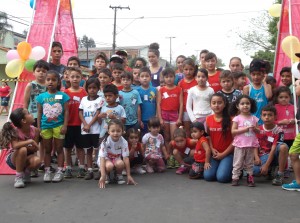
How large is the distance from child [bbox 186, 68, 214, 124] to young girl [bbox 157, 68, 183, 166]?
291 millimetres

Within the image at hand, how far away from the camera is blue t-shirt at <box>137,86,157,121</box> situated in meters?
6.38

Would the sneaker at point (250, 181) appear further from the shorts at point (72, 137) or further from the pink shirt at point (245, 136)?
the shorts at point (72, 137)

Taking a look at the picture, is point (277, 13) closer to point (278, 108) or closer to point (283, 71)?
point (283, 71)

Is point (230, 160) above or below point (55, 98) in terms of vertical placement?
below

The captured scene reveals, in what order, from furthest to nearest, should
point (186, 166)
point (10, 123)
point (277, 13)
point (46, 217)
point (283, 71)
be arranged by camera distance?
point (277, 13) < point (283, 71) < point (186, 166) < point (10, 123) < point (46, 217)

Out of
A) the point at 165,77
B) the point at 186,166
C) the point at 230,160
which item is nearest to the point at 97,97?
the point at 165,77

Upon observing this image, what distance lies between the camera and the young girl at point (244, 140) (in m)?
5.03

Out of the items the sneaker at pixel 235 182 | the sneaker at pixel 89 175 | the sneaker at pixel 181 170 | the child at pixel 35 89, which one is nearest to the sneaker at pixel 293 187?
the sneaker at pixel 235 182

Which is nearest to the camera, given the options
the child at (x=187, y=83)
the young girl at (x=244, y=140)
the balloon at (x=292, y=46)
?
the young girl at (x=244, y=140)

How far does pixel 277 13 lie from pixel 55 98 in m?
5.39

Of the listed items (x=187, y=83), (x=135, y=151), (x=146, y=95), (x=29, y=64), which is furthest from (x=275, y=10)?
(x=29, y=64)

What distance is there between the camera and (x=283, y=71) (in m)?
6.38

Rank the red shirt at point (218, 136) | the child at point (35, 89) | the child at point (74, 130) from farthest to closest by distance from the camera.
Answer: the child at point (35, 89), the child at point (74, 130), the red shirt at point (218, 136)

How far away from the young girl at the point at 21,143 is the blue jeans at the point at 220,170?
244 cm
